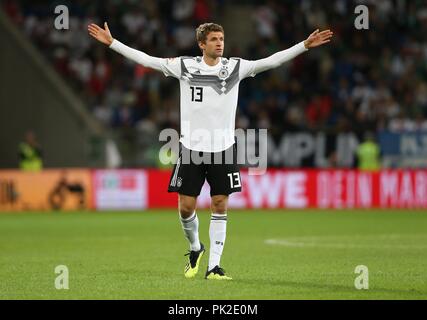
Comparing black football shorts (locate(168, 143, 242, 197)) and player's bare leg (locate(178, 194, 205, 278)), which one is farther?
player's bare leg (locate(178, 194, 205, 278))

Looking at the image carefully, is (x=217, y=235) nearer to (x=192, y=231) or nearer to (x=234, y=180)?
(x=192, y=231)

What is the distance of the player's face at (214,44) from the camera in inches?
411

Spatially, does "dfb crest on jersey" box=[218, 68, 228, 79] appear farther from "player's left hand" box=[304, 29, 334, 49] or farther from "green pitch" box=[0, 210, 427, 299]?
"green pitch" box=[0, 210, 427, 299]

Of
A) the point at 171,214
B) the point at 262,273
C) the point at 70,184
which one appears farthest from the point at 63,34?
the point at 262,273

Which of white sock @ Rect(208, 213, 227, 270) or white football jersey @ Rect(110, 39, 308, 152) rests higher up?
white football jersey @ Rect(110, 39, 308, 152)

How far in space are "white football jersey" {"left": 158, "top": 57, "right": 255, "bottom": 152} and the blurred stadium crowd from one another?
1732 centimetres

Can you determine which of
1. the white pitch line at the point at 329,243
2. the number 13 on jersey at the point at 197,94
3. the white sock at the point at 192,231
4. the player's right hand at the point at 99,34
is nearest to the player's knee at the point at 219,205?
the white sock at the point at 192,231

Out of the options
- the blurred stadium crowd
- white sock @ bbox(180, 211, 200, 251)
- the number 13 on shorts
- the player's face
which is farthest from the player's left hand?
the blurred stadium crowd

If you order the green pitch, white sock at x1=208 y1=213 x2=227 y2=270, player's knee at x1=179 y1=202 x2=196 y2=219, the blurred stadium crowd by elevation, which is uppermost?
the blurred stadium crowd

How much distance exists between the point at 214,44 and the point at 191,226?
200cm

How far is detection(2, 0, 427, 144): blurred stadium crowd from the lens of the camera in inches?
1131

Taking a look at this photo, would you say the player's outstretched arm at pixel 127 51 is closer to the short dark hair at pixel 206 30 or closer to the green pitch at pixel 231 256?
the short dark hair at pixel 206 30

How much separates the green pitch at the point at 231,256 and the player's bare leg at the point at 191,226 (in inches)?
6.1
